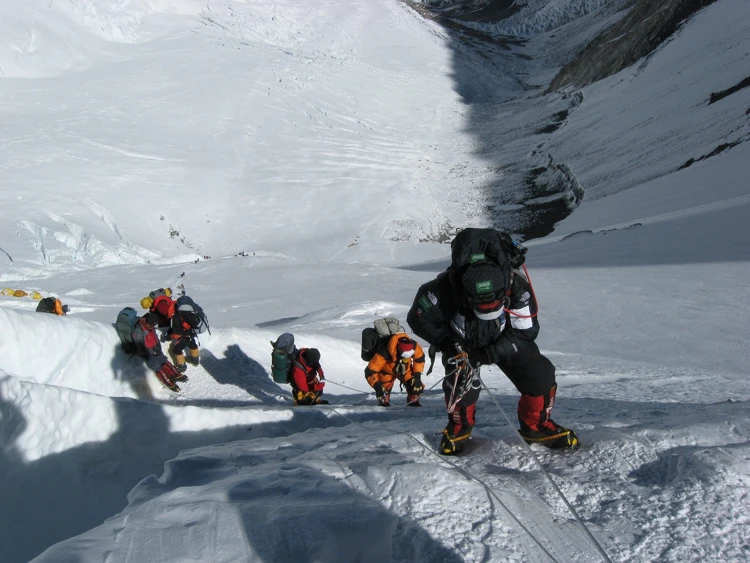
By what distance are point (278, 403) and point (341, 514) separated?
3.55 meters

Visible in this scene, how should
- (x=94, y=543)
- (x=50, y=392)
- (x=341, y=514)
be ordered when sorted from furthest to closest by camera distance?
(x=50, y=392)
(x=341, y=514)
(x=94, y=543)

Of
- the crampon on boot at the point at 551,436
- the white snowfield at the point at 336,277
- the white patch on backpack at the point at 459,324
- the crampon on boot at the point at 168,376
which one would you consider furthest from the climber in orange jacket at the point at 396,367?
the crampon on boot at the point at 168,376

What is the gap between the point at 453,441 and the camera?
10.6 ft

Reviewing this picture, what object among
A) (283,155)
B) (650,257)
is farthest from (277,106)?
(650,257)

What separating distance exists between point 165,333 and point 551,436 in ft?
14.3

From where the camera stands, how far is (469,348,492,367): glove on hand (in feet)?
10.1

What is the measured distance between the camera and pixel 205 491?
2.56m

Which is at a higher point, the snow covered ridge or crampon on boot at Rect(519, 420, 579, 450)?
the snow covered ridge

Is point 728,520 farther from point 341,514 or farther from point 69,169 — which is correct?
point 69,169

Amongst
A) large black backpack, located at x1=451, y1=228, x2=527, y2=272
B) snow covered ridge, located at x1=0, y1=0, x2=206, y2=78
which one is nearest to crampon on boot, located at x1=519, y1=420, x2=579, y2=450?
large black backpack, located at x1=451, y1=228, x2=527, y2=272

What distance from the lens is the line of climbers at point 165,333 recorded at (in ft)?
18.1

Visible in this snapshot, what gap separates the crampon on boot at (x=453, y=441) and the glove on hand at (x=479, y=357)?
0.42m

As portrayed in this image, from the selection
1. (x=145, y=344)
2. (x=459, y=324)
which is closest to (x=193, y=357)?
(x=145, y=344)

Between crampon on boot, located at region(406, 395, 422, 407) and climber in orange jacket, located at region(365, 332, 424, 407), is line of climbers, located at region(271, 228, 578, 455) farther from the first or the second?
crampon on boot, located at region(406, 395, 422, 407)
